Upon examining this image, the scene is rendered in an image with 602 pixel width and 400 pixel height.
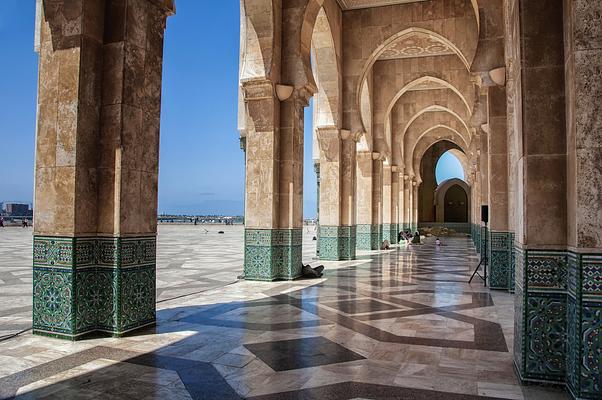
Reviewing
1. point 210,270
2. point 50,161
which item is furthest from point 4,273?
point 50,161

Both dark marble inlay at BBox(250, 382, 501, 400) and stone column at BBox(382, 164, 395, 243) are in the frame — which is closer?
dark marble inlay at BBox(250, 382, 501, 400)

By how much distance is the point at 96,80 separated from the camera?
4363 millimetres

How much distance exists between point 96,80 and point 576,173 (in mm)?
3992

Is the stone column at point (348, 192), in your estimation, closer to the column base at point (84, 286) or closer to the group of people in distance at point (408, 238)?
the group of people in distance at point (408, 238)

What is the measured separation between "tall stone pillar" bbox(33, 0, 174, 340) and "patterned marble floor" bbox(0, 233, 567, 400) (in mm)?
328

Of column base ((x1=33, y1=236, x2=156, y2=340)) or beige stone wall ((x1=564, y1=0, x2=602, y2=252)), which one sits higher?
beige stone wall ((x1=564, y1=0, x2=602, y2=252))

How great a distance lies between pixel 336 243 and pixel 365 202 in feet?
12.9

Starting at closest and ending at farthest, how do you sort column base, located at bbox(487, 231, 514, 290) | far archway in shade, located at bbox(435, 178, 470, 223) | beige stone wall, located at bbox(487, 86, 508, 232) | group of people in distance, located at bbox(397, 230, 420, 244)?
column base, located at bbox(487, 231, 514, 290)
beige stone wall, located at bbox(487, 86, 508, 232)
group of people in distance, located at bbox(397, 230, 420, 244)
far archway in shade, located at bbox(435, 178, 470, 223)

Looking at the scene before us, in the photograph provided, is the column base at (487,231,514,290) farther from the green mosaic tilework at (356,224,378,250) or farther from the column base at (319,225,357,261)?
the green mosaic tilework at (356,224,378,250)

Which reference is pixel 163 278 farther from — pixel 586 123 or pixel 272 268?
pixel 586 123

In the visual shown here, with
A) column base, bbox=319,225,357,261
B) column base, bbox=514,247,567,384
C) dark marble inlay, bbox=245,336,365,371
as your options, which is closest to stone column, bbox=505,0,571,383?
column base, bbox=514,247,567,384

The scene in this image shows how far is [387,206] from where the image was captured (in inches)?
783

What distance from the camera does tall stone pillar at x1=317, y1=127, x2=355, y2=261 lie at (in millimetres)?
11555

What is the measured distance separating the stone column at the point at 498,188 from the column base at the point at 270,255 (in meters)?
3.26
